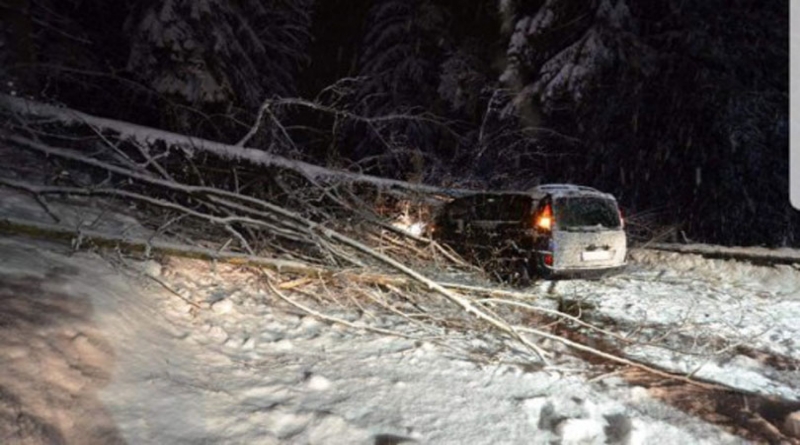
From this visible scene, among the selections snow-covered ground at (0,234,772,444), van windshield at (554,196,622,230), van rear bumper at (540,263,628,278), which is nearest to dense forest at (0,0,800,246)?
van windshield at (554,196,622,230)

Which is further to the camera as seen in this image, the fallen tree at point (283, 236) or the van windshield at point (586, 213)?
the van windshield at point (586, 213)

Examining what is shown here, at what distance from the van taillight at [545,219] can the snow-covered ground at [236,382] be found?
135 inches

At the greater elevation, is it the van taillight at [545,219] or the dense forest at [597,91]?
the dense forest at [597,91]

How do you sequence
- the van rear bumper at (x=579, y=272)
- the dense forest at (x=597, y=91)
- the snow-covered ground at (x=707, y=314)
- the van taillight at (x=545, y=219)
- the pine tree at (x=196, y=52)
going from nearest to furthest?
the snow-covered ground at (x=707, y=314) < the van rear bumper at (x=579, y=272) < the van taillight at (x=545, y=219) < the pine tree at (x=196, y=52) < the dense forest at (x=597, y=91)

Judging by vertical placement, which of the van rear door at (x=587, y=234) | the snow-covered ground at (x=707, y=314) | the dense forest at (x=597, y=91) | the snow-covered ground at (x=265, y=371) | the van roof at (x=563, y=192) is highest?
the dense forest at (x=597, y=91)

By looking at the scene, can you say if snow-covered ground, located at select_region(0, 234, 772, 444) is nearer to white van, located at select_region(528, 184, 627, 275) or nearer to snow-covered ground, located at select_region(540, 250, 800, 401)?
snow-covered ground, located at select_region(540, 250, 800, 401)

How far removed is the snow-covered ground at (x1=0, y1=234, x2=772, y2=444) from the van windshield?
3.53 metres

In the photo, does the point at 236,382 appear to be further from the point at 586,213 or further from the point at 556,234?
the point at 586,213

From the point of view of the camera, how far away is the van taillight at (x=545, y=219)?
754 centimetres

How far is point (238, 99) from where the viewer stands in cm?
1570

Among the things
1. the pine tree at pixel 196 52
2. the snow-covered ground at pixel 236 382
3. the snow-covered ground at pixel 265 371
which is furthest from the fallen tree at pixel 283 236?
the pine tree at pixel 196 52

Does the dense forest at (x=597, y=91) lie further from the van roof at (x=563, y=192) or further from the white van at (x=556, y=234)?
the van roof at (x=563, y=192)

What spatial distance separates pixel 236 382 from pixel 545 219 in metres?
5.34

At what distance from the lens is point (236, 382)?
3.62 m
